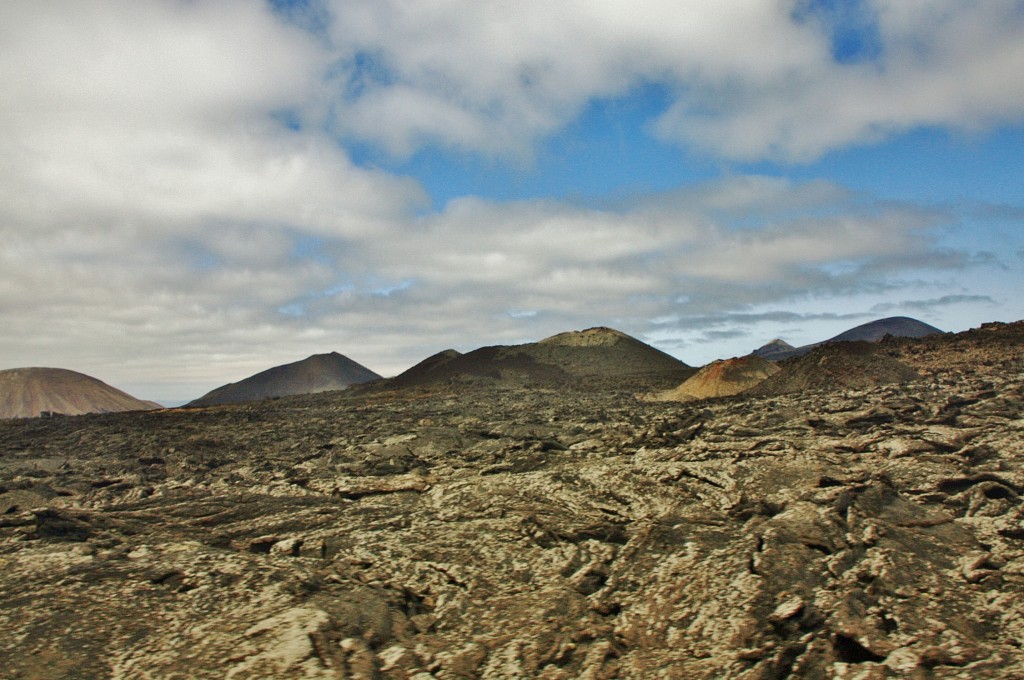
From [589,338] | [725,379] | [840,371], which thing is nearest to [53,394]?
[589,338]

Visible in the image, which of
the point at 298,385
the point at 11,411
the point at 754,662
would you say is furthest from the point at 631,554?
the point at 11,411

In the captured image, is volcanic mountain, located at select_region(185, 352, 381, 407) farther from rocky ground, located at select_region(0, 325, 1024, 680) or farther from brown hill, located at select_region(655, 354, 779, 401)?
rocky ground, located at select_region(0, 325, 1024, 680)

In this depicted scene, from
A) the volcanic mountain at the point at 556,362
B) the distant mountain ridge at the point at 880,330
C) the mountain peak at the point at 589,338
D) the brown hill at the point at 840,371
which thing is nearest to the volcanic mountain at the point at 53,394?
the volcanic mountain at the point at 556,362

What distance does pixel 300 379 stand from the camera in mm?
98625

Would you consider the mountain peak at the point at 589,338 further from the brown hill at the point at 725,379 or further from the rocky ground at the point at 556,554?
the rocky ground at the point at 556,554

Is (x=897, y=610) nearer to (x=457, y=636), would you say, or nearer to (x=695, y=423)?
(x=457, y=636)

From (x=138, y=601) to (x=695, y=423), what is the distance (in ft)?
45.6

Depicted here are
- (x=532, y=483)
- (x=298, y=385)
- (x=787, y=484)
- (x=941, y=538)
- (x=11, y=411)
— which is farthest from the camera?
(x=11, y=411)

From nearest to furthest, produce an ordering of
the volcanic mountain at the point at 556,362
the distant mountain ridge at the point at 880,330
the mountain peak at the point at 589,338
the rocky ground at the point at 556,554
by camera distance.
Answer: the rocky ground at the point at 556,554 < the volcanic mountain at the point at 556,362 < the mountain peak at the point at 589,338 < the distant mountain ridge at the point at 880,330

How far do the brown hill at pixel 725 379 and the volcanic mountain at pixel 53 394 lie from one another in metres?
112

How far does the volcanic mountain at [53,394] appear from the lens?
121 m

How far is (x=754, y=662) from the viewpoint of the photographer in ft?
27.5

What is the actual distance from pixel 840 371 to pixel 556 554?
21.2 metres

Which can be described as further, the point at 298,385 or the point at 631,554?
the point at 298,385
